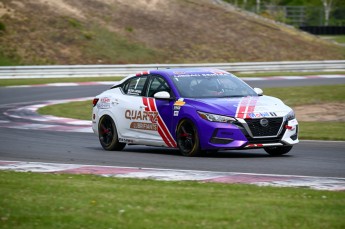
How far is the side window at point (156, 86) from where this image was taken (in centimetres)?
1490

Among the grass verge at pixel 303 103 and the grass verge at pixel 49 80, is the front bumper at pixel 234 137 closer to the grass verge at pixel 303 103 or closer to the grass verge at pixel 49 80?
the grass verge at pixel 303 103

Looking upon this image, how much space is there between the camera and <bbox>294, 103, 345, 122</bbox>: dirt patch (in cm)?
2111

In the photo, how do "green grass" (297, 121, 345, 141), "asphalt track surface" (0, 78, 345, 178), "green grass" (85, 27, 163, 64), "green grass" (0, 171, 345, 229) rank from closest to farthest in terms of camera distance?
"green grass" (0, 171, 345, 229) → "asphalt track surface" (0, 78, 345, 178) → "green grass" (297, 121, 345, 141) → "green grass" (85, 27, 163, 64)

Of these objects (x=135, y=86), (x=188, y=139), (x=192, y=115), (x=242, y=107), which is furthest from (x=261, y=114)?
(x=135, y=86)

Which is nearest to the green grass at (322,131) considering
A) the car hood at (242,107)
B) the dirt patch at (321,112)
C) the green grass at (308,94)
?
the dirt patch at (321,112)

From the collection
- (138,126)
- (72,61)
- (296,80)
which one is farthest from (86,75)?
(138,126)

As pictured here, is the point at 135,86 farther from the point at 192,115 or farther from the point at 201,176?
the point at 201,176

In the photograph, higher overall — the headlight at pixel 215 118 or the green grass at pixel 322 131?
the headlight at pixel 215 118

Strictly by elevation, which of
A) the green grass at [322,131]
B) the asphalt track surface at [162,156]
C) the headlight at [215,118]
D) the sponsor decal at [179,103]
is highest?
the sponsor decal at [179,103]

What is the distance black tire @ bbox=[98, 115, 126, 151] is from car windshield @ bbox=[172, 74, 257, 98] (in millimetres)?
1516

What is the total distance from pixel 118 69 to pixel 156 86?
83.3 ft

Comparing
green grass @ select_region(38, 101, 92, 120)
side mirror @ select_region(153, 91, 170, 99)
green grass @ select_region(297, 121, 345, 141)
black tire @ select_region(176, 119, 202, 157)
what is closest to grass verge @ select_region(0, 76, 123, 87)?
green grass @ select_region(38, 101, 92, 120)

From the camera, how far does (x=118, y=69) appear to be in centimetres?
4025

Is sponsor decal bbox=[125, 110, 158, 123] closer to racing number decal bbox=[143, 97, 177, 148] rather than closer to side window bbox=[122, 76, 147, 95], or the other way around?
racing number decal bbox=[143, 97, 177, 148]
